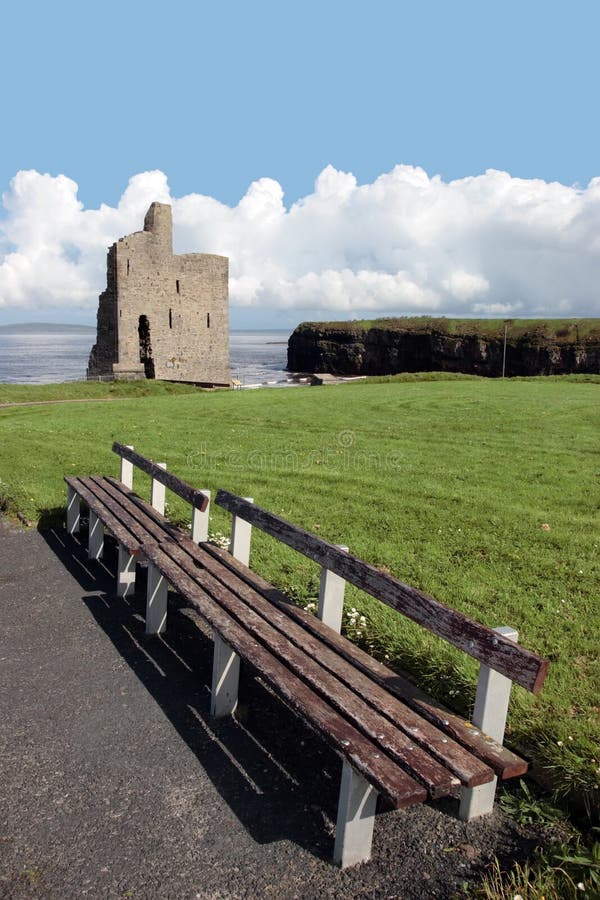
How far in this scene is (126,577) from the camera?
5582 millimetres

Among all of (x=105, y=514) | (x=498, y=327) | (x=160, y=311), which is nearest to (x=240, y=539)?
(x=105, y=514)

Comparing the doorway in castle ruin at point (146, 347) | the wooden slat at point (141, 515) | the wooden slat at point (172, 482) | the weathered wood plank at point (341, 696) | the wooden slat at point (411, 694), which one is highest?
the doorway in castle ruin at point (146, 347)

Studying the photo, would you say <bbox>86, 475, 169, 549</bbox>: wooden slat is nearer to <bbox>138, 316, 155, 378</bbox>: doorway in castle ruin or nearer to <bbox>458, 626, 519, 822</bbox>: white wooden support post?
<bbox>458, 626, 519, 822</bbox>: white wooden support post

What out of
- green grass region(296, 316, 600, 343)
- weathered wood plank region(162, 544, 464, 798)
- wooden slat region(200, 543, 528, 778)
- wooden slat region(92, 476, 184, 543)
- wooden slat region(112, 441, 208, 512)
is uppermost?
green grass region(296, 316, 600, 343)

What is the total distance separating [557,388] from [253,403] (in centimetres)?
1226

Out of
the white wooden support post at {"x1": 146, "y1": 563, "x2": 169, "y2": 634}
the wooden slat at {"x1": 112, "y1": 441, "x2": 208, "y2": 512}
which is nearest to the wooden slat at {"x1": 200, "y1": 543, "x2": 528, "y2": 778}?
the white wooden support post at {"x1": 146, "y1": 563, "x2": 169, "y2": 634}

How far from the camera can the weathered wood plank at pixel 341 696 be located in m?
2.59

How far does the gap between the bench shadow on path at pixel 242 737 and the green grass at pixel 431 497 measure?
33.4 inches

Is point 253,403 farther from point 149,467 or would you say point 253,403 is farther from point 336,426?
point 149,467

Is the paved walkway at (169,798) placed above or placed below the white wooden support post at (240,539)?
below

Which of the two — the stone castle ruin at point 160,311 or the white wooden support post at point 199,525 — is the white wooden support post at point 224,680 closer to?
the white wooden support post at point 199,525

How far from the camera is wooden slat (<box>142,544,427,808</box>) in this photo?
2.50 meters

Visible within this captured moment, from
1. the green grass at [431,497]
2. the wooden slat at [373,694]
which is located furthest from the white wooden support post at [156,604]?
the green grass at [431,497]

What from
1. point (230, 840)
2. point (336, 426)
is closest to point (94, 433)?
point (336, 426)
